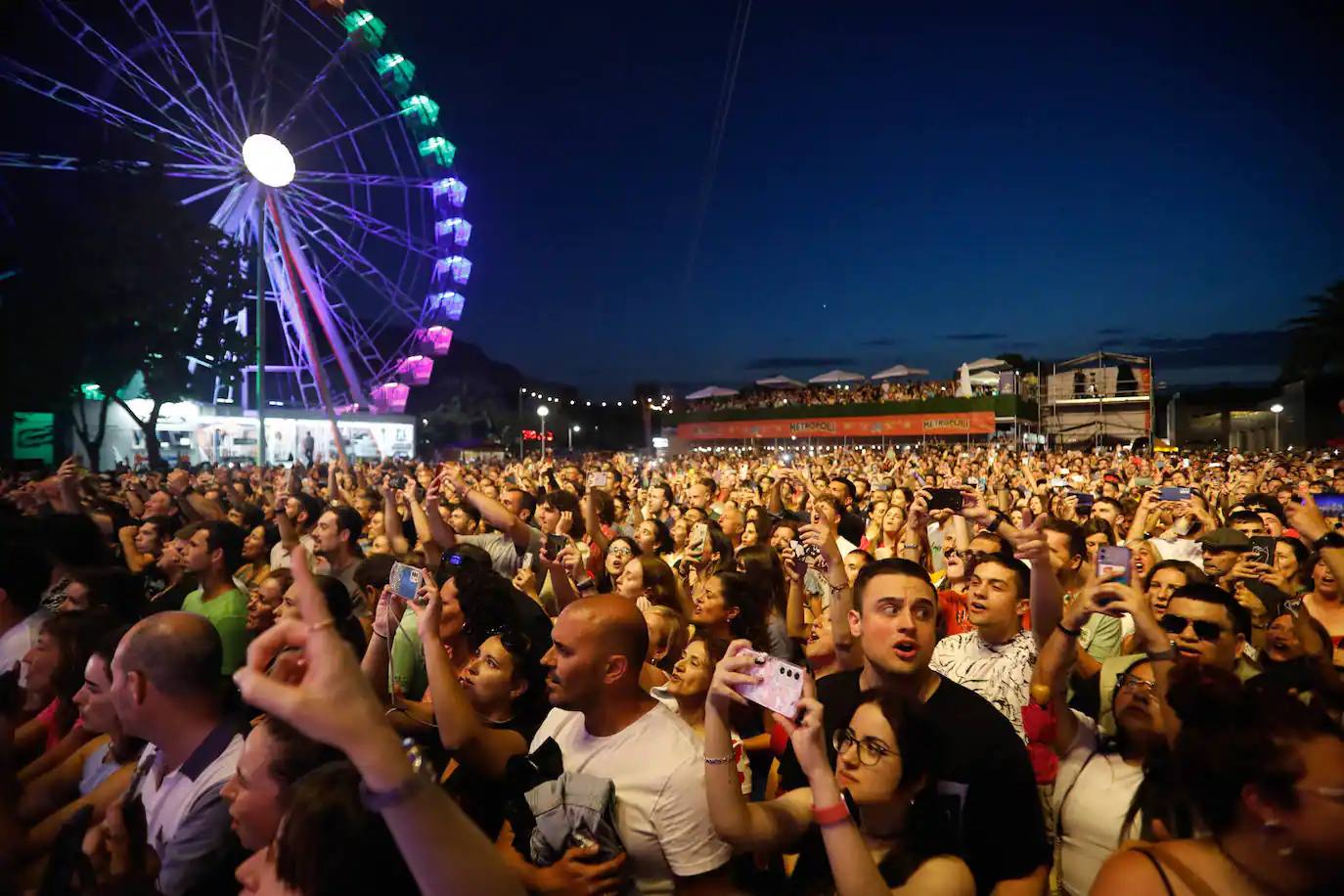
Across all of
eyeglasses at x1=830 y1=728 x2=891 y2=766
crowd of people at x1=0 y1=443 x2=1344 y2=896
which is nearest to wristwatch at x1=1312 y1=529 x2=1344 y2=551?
crowd of people at x1=0 y1=443 x2=1344 y2=896

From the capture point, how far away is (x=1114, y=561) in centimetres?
277

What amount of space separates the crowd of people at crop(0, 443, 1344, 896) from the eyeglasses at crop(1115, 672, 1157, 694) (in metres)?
0.02

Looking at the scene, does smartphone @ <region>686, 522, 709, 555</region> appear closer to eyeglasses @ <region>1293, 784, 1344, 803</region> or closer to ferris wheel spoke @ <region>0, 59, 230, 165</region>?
eyeglasses @ <region>1293, 784, 1344, 803</region>

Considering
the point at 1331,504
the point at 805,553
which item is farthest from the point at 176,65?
the point at 1331,504

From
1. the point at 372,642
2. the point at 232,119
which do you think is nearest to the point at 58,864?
the point at 372,642

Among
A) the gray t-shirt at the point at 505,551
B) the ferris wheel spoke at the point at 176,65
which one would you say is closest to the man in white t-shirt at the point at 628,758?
the gray t-shirt at the point at 505,551

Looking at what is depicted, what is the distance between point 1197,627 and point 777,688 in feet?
7.21

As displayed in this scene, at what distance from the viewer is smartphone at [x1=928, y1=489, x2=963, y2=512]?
5.75 meters

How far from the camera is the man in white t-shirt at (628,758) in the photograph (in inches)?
80.9

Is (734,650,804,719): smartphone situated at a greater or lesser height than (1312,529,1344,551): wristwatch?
greater

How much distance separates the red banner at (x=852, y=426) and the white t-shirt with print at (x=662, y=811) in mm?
34697

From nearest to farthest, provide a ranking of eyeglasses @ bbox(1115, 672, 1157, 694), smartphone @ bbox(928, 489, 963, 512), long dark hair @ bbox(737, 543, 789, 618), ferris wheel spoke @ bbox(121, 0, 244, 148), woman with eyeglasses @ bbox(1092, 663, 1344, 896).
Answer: woman with eyeglasses @ bbox(1092, 663, 1344, 896), eyeglasses @ bbox(1115, 672, 1157, 694), long dark hair @ bbox(737, 543, 789, 618), smartphone @ bbox(928, 489, 963, 512), ferris wheel spoke @ bbox(121, 0, 244, 148)

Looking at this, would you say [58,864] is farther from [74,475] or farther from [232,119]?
[232,119]

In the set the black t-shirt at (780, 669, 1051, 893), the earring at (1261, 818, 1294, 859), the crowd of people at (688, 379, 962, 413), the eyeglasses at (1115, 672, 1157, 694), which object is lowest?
the black t-shirt at (780, 669, 1051, 893)
